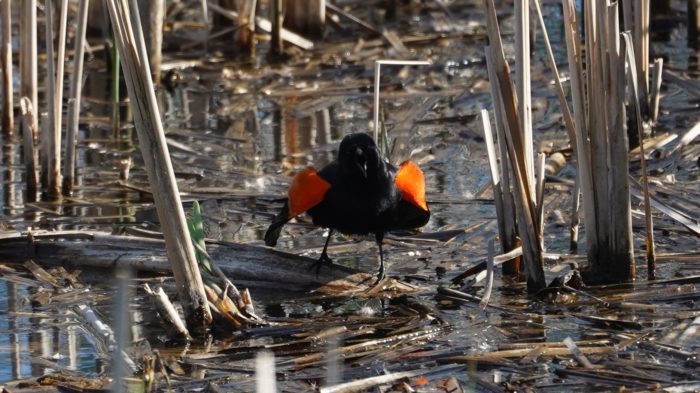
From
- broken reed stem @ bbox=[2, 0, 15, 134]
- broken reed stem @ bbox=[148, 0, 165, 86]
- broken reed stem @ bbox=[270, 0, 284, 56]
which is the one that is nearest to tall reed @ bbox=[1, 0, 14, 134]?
broken reed stem @ bbox=[2, 0, 15, 134]

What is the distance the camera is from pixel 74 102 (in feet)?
18.5

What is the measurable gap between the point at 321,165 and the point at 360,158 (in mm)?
2033

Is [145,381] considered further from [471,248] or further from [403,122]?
[403,122]

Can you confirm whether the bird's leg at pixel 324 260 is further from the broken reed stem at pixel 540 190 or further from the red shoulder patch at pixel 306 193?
the broken reed stem at pixel 540 190

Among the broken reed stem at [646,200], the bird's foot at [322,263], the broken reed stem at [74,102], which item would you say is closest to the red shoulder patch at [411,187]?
the bird's foot at [322,263]

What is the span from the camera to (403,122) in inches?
293

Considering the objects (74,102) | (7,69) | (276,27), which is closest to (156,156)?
(74,102)

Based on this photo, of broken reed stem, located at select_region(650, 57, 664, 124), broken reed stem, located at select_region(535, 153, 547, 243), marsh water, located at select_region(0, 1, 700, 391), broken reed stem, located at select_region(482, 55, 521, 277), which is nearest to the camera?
marsh water, located at select_region(0, 1, 700, 391)

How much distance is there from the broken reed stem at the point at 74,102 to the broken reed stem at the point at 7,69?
72 cm

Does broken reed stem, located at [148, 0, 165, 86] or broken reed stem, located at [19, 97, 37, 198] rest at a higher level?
broken reed stem, located at [148, 0, 165, 86]

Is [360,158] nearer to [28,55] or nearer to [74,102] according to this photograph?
[74,102]

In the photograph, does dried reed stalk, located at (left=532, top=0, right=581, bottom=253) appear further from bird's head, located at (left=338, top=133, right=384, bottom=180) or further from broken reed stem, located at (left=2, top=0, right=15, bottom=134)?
broken reed stem, located at (left=2, top=0, right=15, bottom=134)

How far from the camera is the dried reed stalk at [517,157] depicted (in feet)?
13.6

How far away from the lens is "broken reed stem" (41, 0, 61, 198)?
5.56 meters
